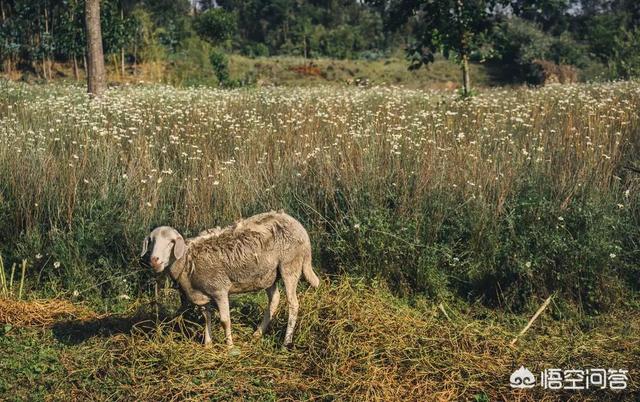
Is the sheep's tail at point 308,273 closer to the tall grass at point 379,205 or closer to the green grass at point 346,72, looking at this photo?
the tall grass at point 379,205

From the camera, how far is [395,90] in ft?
46.1

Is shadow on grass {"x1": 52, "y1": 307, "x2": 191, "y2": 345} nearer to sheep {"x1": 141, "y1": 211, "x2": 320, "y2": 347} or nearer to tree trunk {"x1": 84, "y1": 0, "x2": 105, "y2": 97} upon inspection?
sheep {"x1": 141, "y1": 211, "x2": 320, "y2": 347}

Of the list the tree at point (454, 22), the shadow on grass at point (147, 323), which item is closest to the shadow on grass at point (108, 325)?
the shadow on grass at point (147, 323)

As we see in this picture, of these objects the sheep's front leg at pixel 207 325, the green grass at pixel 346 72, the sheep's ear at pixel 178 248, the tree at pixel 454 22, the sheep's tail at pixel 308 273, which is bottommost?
the sheep's front leg at pixel 207 325

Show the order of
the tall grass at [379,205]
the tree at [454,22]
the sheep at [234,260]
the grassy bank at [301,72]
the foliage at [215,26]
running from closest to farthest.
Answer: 1. the sheep at [234,260]
2. the tall grass at [379,205]
3. the tree at [454,22]
4. the grassy bank at [301,72]
5. the foliage at [215,26]

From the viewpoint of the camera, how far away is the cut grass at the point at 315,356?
4445 mm

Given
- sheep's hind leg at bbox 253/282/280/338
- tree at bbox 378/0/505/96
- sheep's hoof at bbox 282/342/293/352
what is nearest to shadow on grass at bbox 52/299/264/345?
sheep's hind leg at bbox 253/282/280/338

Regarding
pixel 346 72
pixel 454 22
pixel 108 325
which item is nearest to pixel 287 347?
pixel 108 325

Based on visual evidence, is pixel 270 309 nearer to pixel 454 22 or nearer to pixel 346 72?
pixel 454 22

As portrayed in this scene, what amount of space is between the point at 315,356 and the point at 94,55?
36.4ft

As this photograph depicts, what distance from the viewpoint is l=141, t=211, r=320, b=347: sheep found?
4574 mm

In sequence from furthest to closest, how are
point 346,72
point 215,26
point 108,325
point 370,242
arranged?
point 215,26, point 346,72, point 370,242, point 108,325

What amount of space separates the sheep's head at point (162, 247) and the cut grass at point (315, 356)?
0.76m

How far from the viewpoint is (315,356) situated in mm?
4816
